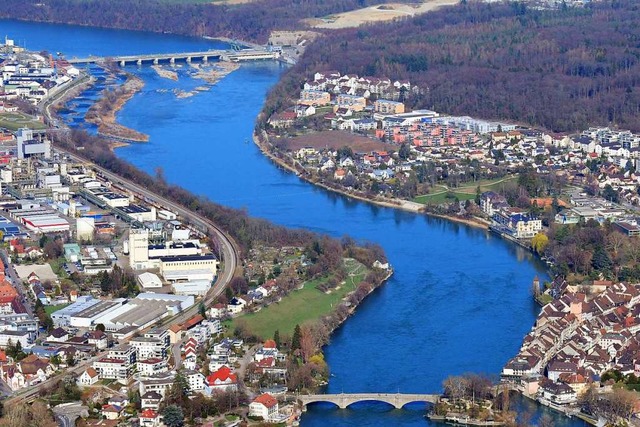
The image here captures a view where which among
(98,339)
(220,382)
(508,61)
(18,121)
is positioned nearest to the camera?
(220,382)

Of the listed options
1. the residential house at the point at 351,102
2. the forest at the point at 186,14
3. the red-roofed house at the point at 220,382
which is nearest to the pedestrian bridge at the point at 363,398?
the red-roofed house at the point at 220,382

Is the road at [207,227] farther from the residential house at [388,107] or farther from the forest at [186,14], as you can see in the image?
the forest at [186,14]

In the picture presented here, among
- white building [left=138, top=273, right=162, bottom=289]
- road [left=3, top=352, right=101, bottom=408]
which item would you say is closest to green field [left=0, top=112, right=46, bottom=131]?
white building [left=138, top=273, right=162, bottom=289]

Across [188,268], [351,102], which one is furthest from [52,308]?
[351,102]

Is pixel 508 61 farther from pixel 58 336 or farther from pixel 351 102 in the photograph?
pixel 58 336

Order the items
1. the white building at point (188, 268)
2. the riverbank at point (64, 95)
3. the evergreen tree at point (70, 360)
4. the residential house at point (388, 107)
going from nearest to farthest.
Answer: the evergreen tree at point (70, 360)
the white building at point (188, 268)
the riverbank at point (64, 95)
the residential house at point (388, 107)

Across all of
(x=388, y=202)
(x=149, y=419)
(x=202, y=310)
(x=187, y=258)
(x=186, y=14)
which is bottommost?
(x=388, y=202)
